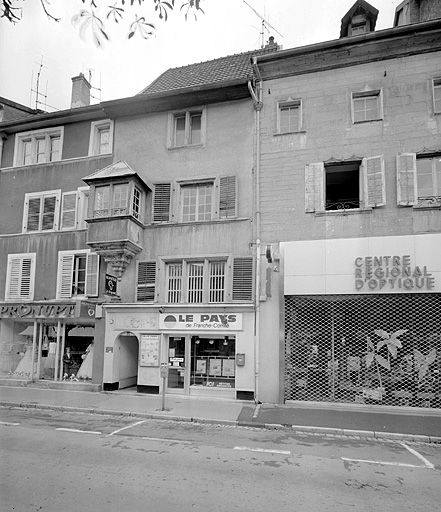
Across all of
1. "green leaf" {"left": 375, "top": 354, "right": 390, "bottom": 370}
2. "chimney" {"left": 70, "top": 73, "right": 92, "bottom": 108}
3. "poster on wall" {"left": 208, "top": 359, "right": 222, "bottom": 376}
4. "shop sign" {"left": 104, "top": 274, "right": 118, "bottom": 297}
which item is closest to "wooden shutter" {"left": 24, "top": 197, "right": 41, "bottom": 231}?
"shop sign" {"left": 104, "top": 274, "right": 118, "bottom": 297}

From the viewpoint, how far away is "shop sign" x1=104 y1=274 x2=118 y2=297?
45.2ft

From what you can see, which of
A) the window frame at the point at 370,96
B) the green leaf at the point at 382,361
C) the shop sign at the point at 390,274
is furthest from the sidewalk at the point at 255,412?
the window frame at the point at 370,96

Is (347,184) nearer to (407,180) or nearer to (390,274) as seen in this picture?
(407,180)

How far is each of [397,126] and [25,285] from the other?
14.5 metres

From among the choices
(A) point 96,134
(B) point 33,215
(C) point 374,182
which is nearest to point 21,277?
(B) point 33,215

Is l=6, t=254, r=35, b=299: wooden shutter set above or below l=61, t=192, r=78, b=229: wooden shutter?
below

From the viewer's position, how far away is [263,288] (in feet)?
43.0

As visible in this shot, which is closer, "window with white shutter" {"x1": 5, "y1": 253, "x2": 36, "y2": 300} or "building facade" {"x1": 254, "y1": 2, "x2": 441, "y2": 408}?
"building facade" {"x1": 254, "y1": 2, "x2": 441, "y2": 408}

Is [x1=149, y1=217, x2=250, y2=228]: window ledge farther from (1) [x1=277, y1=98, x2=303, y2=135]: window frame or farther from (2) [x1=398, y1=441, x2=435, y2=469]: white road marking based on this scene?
(2) [x1=398, y1=441, x2=435, y2=469]: white road marking

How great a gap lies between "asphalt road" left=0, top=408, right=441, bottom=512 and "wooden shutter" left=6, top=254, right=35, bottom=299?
312 inches

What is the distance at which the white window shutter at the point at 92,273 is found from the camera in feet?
49.6

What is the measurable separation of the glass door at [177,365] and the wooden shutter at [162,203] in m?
4.23

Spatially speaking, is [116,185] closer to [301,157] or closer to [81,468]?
Result: [301,157]

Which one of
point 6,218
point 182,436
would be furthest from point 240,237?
point 6,218
